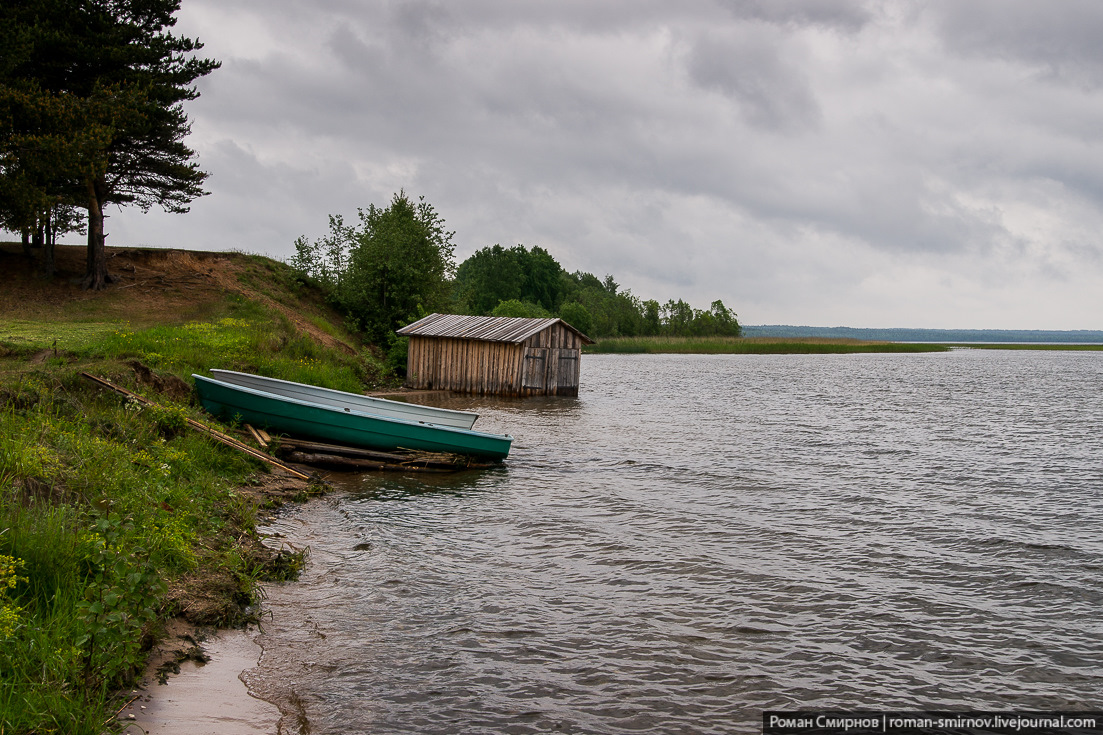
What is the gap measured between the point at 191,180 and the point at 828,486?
26495 millimetres

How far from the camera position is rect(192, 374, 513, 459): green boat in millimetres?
14562

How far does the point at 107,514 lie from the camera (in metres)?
7.19

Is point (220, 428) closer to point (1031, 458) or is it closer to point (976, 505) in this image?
point (976, 505)

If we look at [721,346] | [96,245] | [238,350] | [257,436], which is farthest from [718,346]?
[257,436]

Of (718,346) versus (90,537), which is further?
(718,346)

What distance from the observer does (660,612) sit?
796 centimetres

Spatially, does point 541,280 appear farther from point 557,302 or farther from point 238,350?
point 238,350

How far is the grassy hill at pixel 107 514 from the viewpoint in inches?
188

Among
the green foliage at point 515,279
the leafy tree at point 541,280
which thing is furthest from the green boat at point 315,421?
the leafy tree at point 541,280

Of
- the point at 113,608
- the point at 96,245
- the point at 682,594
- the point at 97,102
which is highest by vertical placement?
the point at 97,102

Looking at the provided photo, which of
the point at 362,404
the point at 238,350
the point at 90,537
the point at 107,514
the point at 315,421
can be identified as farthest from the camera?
the point at 238,350

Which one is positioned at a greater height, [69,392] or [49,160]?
[49,160]

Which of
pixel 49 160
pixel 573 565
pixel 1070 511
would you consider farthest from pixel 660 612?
pixel 49 160

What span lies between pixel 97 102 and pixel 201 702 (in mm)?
25764
